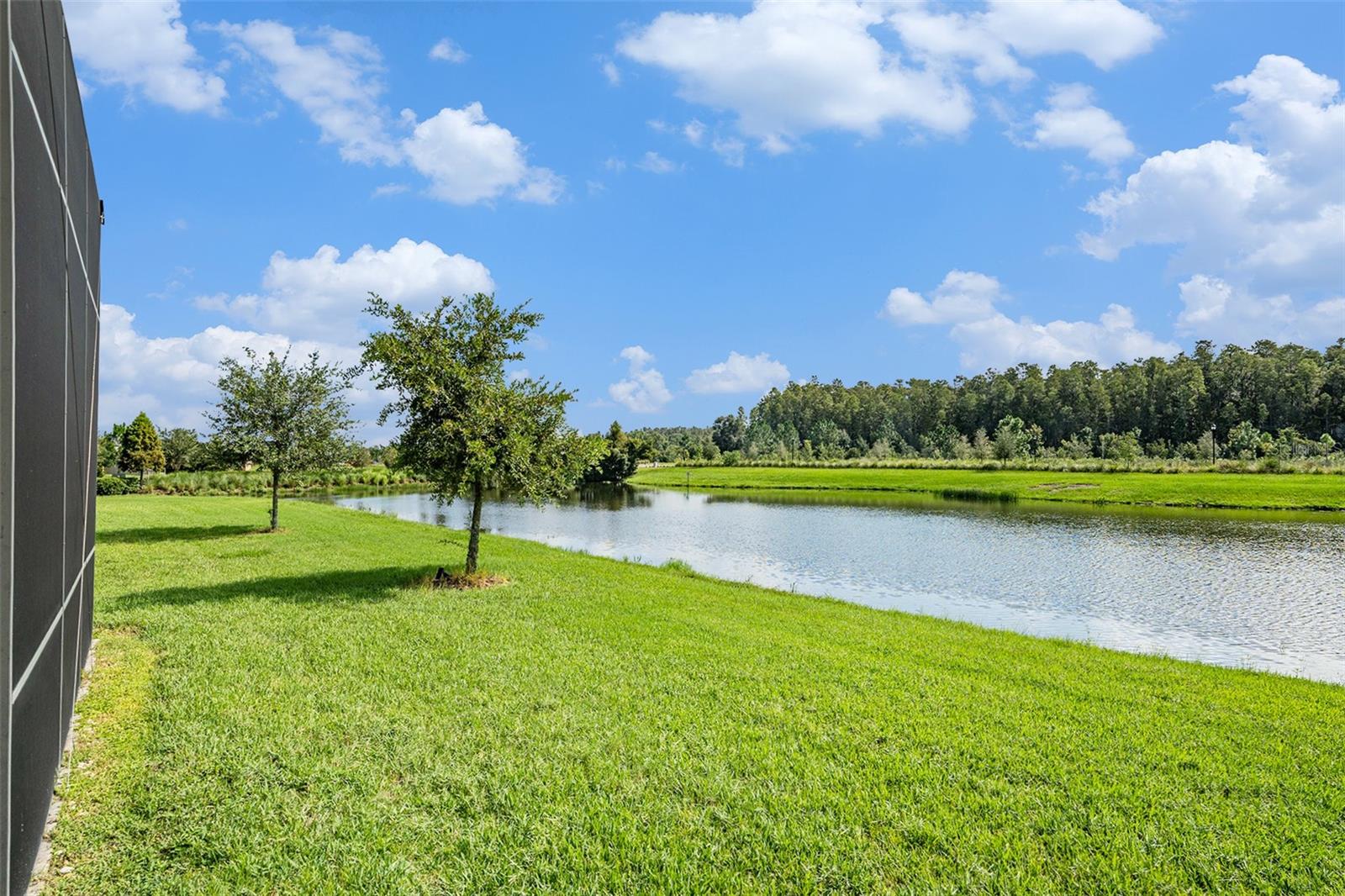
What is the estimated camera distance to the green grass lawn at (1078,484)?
140ft

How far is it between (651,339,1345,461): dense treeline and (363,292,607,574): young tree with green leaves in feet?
243

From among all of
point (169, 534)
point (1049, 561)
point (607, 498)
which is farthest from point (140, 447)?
point (1049, 561)

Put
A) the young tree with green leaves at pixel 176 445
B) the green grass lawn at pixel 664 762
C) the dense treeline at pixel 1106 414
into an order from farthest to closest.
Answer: the dense treeline at pixel 1106 414 → the young tree with green leaves at pixel 176 445 → the green grass lawn at pixel 664 762

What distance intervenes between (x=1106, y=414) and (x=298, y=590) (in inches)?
4523

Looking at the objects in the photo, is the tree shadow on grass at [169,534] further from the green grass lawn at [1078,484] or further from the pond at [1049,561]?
the green grass lawn at [1078,484]

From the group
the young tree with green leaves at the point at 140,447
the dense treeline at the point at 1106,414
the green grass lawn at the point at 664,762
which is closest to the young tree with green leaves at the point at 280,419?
the green grass lawn at the point at 664,762

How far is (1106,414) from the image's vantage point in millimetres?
Result: 102750

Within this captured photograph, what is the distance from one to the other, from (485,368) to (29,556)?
974 centimetres

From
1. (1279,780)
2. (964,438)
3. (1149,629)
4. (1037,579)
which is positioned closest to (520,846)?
(1279,780)

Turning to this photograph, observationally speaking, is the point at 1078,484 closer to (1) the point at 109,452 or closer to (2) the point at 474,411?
(2) the point at 474,411

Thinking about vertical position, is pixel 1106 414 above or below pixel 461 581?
above

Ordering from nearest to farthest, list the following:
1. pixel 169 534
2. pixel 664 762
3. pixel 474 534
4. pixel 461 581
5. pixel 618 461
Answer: pixel 664 762
pixel 461 581
pixel 474 534
pixel 169 534
pixel 618 461

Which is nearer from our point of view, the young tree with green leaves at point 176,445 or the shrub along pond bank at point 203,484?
the shrub along pond bank at point 203,484

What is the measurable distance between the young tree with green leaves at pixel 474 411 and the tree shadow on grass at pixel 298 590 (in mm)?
1562
